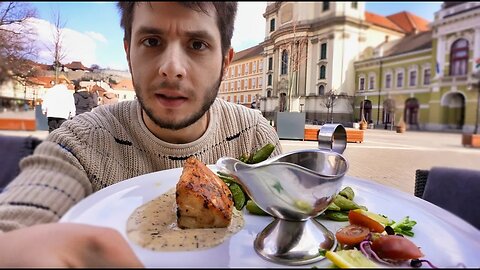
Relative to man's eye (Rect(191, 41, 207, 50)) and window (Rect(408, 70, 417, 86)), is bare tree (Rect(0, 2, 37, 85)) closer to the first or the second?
man's eye (Rect(191, 41, 207, 50))

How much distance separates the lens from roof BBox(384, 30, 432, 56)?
1.87ft

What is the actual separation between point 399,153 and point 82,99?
0.69 metres

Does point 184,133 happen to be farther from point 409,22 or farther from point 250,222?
point 409,22

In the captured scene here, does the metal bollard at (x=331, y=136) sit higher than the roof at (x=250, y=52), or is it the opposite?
the roof at (x=250, y=52)

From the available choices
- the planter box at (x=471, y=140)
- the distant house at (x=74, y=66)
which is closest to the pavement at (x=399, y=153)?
the planter box at (x=471, y=140)

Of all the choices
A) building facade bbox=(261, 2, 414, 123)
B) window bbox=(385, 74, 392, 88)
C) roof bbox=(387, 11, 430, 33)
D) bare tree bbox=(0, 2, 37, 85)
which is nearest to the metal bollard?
building facade bbox=(261, 2, 414, 123)

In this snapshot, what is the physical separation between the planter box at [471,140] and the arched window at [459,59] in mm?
109

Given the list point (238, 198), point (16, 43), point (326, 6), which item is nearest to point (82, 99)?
point (16, 43)

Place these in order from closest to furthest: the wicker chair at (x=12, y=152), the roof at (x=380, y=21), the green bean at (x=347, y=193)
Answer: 1. the wicker chair at (x=12, y=152)
2. the roof at (x=380, y=21)
3. the green bean at (x=347, y=193)

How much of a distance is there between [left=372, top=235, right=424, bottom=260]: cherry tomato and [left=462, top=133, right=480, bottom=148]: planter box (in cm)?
21

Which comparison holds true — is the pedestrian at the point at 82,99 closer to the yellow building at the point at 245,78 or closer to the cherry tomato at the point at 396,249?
the yellow building at the point at 245,78

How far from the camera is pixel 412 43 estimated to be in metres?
0.60

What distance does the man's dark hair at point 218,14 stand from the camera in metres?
0.46

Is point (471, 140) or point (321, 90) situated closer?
point (471, 140)
